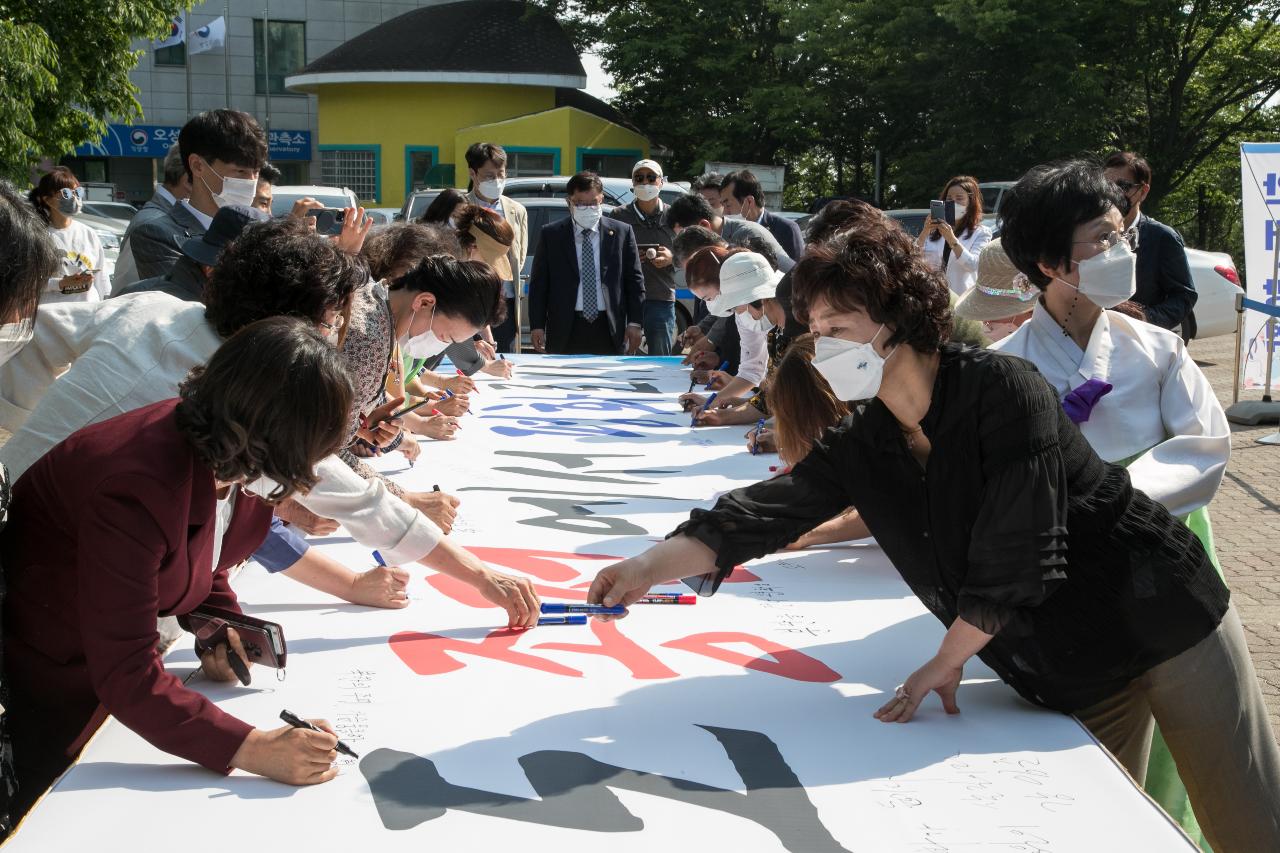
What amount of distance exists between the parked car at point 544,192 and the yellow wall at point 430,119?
369 inches

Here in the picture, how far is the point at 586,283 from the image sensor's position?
715 cm

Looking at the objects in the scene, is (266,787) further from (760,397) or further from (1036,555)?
(760,397)

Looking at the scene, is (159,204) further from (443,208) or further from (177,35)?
(177,35)

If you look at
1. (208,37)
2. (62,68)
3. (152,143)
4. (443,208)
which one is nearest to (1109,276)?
(443,208)

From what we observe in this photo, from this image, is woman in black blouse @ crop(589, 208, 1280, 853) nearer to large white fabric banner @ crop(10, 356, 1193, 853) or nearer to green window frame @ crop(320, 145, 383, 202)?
large white fabric banner @ crop(10, 356, 1193, 853)

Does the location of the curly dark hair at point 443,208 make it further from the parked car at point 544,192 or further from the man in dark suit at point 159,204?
the parked car at point 544,192

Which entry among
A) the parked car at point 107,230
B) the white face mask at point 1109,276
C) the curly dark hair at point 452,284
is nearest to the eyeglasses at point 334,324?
the curly dark hair at point 452,284

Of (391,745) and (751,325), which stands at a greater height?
(751,325)

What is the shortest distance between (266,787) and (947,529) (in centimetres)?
101

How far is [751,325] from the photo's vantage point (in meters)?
4.80

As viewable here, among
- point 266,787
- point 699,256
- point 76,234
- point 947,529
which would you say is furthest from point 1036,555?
point 76,234

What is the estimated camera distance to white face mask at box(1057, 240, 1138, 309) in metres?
2.29

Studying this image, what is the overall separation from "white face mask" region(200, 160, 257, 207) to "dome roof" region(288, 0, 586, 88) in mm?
20479
